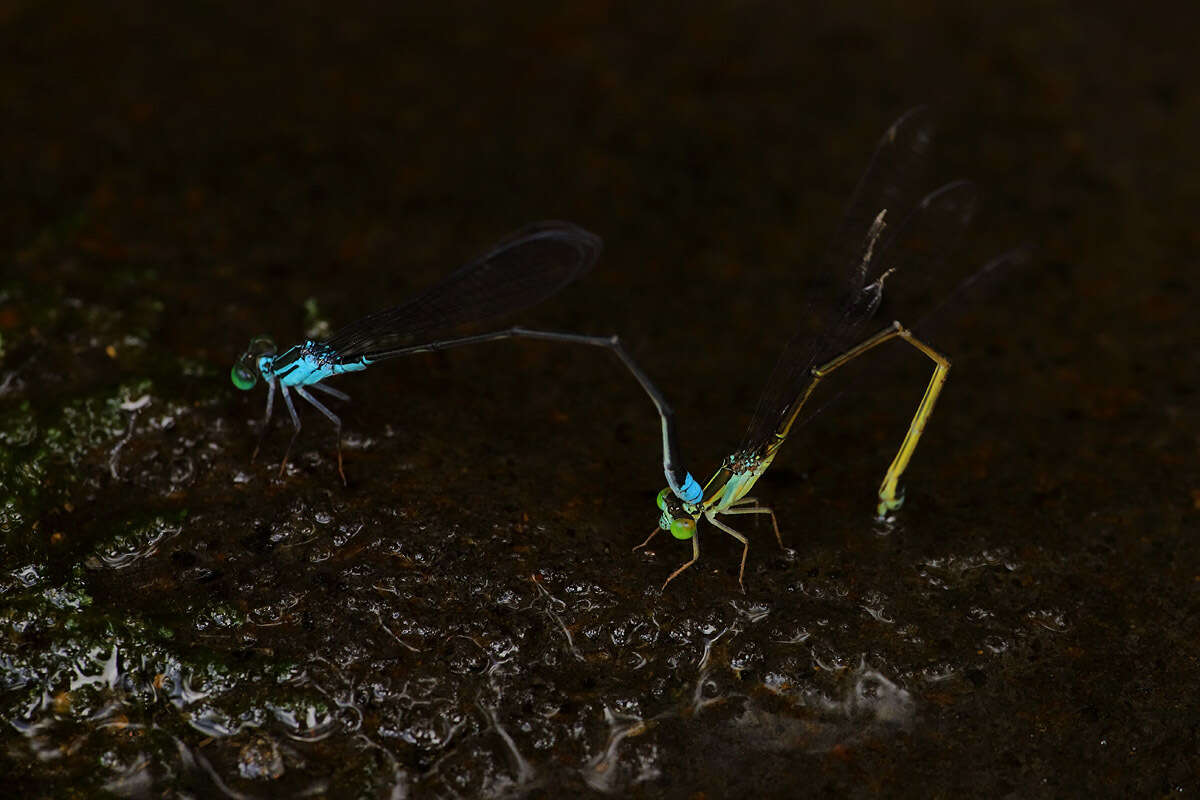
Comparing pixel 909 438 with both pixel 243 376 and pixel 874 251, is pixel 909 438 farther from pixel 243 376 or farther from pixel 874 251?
pixel 243 376

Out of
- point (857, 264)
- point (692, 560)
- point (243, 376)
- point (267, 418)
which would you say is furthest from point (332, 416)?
point (857, 264)

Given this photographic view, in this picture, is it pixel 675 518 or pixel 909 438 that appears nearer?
pixel 675 518

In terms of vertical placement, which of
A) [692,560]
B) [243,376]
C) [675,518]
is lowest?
[692,560]

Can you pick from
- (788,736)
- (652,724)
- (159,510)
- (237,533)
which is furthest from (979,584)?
(159,510)

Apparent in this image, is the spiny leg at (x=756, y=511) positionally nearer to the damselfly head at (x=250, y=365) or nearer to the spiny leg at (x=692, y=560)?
the spiny leg at (x=692, y=560)

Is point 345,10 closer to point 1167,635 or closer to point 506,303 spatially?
point 506,303

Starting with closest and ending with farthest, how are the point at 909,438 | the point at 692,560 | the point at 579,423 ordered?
1. the point at 692,560
2. the point at 909,438
3. the point at 579,423

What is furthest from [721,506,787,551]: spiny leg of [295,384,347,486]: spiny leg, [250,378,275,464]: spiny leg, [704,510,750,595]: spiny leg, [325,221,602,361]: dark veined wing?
[250,378,275,464]: spiny leg
